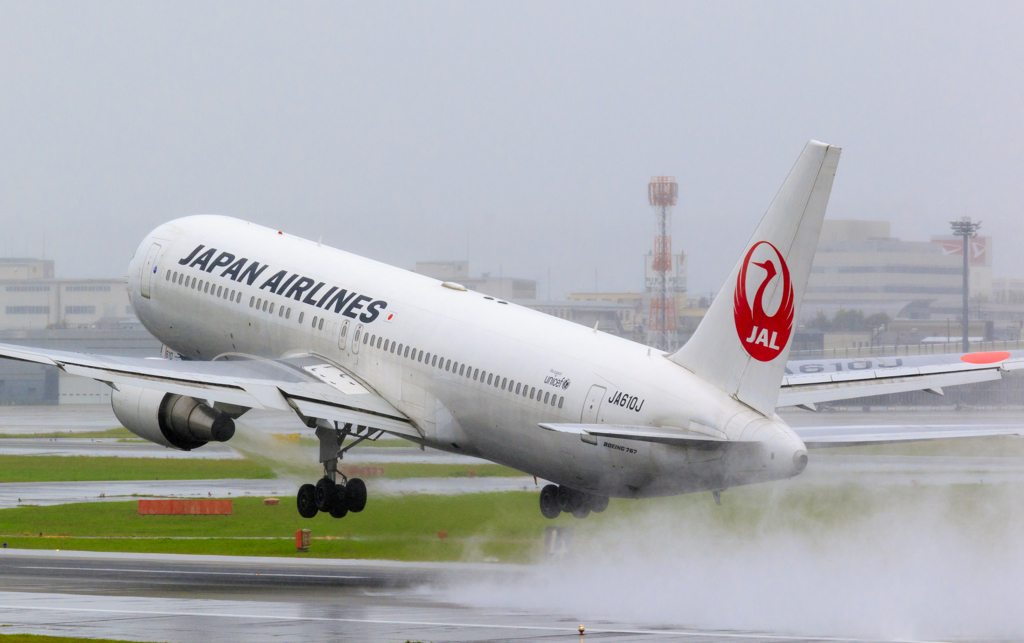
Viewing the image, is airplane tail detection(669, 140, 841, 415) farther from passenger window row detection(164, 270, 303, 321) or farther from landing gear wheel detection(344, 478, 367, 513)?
passenger window row detection(164, 270, 303, 321)

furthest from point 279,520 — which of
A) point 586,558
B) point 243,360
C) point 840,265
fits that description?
point 840,265

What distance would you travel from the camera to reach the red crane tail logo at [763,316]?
85.0 ft

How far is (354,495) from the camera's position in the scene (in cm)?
3516

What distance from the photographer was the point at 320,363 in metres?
35.8

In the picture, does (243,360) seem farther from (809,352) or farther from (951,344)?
(951,344)

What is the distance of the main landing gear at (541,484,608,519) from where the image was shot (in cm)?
3456

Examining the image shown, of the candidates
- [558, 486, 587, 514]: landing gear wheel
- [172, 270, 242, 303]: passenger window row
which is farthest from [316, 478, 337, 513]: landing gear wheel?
[172, 270, 242, 303]: passenger window row

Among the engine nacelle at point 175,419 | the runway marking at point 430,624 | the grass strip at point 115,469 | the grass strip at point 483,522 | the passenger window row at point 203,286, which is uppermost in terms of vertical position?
the passenger window row at point 203,286

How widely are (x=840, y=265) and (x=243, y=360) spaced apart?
536ft

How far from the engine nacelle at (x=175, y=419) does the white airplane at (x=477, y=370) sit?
0.17 ft

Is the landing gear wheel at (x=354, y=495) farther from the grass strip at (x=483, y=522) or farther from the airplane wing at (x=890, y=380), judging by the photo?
the airplane wing at (x=890, y=380)

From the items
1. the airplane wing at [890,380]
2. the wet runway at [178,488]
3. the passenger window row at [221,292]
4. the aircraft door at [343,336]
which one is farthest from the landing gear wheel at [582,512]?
the wet runway at [178,488]

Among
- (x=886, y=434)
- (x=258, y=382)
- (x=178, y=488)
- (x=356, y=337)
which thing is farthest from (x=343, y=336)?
(x=178, y=488)

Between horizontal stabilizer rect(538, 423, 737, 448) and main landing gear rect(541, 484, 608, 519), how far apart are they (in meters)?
7.98
